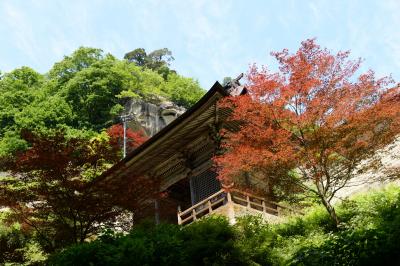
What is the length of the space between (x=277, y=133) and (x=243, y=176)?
5.00 metres

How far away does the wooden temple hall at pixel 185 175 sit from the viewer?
13.8 meters

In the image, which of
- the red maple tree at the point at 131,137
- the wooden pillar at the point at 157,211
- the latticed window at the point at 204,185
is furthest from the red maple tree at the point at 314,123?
the red maple tree at the point at 131,137

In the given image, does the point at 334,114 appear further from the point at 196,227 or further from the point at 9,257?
the point at 9,257

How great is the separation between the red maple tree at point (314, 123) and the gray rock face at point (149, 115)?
82.9 ft

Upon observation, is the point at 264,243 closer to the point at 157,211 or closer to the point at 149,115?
the point at 157,211

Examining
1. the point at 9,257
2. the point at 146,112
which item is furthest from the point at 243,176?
the point at 146,112

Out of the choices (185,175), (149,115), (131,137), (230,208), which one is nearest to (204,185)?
(185,175)

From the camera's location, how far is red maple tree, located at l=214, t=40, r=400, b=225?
11.4 metres

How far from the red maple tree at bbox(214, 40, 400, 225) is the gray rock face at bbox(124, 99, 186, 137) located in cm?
2528

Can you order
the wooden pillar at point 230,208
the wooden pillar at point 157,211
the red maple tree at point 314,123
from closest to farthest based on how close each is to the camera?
the red maple tree at point 314,123 < the wooden pillar at point 230,208 < the wooden pillar at point 157,211

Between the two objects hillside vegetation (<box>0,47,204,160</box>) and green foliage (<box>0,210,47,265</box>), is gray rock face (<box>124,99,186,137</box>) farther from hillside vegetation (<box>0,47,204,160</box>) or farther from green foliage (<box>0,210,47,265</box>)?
green foliage (<box>0,210,47,265</box>)

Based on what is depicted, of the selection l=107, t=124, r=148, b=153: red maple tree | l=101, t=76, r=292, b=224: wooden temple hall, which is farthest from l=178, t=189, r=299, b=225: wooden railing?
l=107, t=124, r=148, b=153: red maple tree

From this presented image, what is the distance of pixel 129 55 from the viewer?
66500mm

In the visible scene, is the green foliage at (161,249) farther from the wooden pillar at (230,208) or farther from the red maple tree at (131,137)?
the red maple tree at (131,137)
